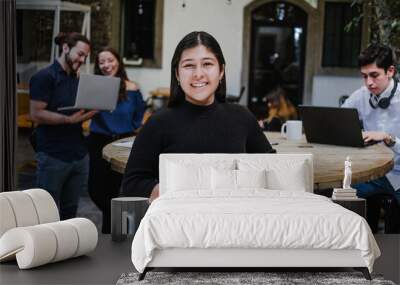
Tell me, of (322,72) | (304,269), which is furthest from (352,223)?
(322,72)

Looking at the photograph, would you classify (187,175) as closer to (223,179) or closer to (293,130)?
(223,179)

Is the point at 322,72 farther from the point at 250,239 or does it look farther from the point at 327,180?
the point at 250,239

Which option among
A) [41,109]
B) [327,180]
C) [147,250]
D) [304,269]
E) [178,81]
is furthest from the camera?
[41,109]

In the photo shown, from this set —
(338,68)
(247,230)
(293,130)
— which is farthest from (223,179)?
(338,68)

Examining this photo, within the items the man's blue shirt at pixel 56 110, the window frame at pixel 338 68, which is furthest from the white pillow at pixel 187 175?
the window frame at pixel 338 68

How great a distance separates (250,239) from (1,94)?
2897mm

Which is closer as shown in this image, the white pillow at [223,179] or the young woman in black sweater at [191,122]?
the white pillow at [223,179]

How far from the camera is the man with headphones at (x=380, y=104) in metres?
4.36

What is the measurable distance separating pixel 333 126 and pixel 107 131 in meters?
1.74

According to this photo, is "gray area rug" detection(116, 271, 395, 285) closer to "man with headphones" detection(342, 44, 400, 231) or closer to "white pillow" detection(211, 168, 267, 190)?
"white pillow" detection(211, 168, 267, 190)

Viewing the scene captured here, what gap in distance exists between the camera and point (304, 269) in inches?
109

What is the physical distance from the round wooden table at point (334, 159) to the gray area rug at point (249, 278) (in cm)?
84

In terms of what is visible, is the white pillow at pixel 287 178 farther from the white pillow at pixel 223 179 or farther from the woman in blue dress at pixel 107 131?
the woman in blue dress at pixel 107 131

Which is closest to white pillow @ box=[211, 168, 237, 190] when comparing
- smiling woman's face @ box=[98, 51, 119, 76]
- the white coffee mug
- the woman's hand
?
the woman's hand
